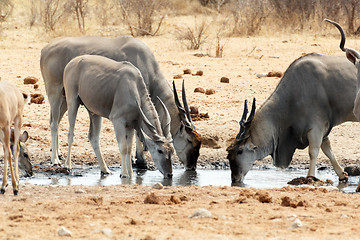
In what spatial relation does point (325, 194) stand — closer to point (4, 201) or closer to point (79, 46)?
point (4, 201)

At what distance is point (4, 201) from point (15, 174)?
27.8 inches

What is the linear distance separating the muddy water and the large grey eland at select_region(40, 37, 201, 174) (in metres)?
0.43

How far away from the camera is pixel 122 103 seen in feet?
33.0

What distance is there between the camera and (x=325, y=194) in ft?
26.5

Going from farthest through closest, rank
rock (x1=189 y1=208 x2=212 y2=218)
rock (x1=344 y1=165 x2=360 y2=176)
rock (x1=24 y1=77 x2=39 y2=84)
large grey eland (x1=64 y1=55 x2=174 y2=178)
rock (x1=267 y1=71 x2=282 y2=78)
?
rock (x1=267 y1=71 x2=282 y2=78), rock (x1=24 y1=77 x2=39 y2=84), rock (x1=344 y1=165 x2=360 y2=176), large grey eland (x1=64 y1=55 x2=174 y2=178), rock (x1=189 y1=208 x2=212 y2=218)

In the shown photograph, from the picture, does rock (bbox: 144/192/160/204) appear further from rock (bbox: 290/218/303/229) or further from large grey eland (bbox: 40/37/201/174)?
large grey eland (bbox: 40/37/201/174)

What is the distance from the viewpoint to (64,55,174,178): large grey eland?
10.0 m

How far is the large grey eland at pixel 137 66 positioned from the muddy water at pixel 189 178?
0.43 m

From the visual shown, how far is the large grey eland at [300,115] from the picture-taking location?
9.76 m

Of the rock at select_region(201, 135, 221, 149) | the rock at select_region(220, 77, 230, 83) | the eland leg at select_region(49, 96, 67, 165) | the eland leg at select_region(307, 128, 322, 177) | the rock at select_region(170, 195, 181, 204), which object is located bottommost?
the rock at select_region(201, 135, 221, 149)

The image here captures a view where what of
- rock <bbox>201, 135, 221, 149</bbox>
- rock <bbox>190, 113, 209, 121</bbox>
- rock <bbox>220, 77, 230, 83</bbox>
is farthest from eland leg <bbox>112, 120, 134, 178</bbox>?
rock <bbox>220, 77, 230, 83</bbox>

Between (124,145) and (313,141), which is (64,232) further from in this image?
(313,141)

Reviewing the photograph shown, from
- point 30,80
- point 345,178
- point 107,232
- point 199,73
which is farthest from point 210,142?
point 107,232

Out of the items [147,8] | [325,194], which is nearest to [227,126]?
[325,194]
